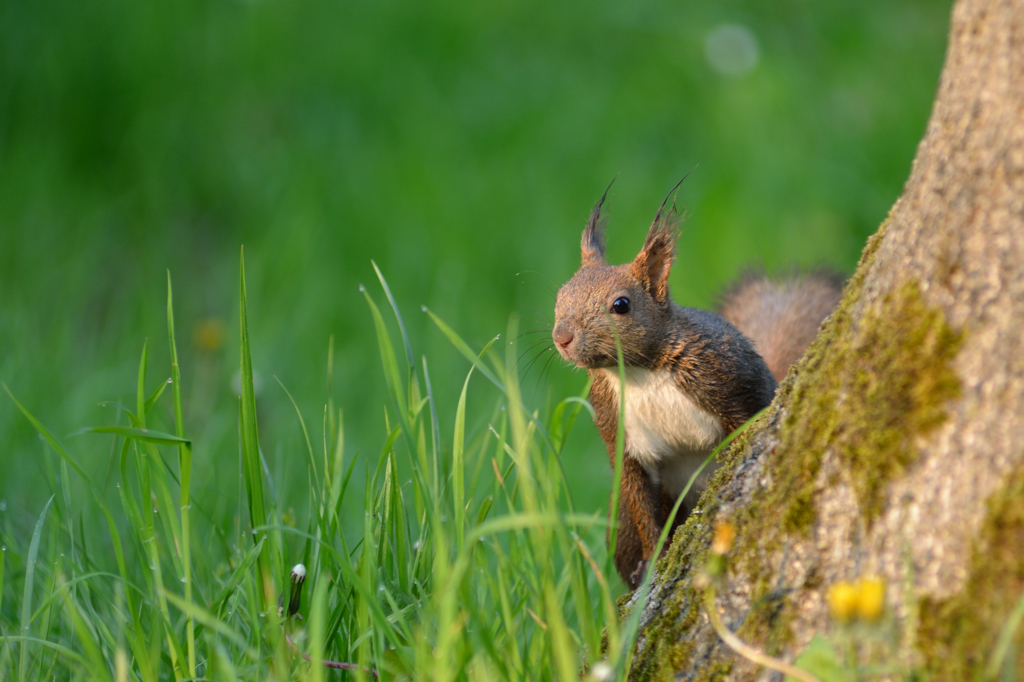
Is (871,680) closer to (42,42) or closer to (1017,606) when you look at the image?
(1017,606)

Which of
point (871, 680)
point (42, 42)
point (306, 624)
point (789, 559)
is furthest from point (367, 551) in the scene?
point (42, 42)

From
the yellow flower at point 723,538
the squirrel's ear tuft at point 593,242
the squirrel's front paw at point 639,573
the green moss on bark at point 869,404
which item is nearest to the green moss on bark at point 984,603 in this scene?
the green moss on bark at point 869,404

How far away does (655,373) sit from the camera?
2182 mm

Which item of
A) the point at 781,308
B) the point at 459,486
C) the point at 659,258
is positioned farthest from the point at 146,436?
the point at 781,308

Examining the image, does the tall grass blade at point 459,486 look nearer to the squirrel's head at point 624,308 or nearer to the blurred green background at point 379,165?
the squirrel's head at point 624,308

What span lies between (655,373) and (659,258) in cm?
28

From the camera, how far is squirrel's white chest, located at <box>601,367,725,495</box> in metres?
2.12

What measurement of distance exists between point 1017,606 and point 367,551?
0.94m

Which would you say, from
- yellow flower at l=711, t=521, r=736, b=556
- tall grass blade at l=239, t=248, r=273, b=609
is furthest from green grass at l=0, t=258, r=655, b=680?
yellow flower at l=711, t=521, r=736, b=556

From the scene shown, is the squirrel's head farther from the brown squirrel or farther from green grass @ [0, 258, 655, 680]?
green grass @ [0, 258, 655, 680]

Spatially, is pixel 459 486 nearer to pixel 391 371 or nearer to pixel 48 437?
pixel 391 371

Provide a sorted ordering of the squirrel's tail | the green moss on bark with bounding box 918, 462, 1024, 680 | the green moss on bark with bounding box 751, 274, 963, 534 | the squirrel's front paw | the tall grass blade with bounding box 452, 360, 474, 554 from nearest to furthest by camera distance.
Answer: the green moss on bark with bounding box 918, 462, 1024, 680, the green moss on bark with bounding box 751, 274, 963, 534, the tall grass blade with bounding box 452, 360, 474, 554, the squirrel's front paw, the squirrel's tail

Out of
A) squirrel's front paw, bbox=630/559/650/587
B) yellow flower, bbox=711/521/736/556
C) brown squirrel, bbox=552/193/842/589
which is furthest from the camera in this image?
squirrel's front paw, bbox=630/559/650/587

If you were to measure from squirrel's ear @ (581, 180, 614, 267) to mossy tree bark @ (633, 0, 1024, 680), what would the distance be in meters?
1.00
